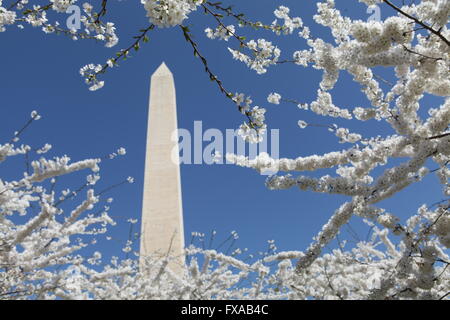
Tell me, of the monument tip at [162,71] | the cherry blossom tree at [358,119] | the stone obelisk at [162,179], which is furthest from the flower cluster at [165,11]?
the monument tip at [162,71]

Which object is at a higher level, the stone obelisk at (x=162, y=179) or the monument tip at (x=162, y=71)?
the monument tip at (x=162, y=71)

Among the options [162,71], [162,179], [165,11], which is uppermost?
[162,71]

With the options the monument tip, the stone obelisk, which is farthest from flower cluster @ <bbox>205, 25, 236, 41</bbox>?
the monument tip

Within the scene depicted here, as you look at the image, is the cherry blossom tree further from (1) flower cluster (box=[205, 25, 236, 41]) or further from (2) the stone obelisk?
(2) the stone obelisk

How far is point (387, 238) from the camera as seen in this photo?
9.00 m

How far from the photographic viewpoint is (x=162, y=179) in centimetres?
1352

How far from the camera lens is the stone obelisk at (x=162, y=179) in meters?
12.6

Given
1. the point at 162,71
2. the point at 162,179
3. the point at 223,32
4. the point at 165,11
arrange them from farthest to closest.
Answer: the point at 162,71 < the point at 162,179 < the point at 223,32 < the point at 165,11

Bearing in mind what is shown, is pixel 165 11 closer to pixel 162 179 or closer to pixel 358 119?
pixel 358 119

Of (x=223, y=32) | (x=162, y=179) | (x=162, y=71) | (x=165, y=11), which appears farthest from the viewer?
(x=162, y=71)

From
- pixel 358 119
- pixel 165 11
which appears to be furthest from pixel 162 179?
pixel 165 11

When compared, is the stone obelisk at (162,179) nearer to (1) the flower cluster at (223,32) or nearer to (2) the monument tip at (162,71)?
(2) the monument tip at (162,71)

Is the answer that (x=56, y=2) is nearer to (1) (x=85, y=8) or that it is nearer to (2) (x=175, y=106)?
(1) (x=85, y=8)

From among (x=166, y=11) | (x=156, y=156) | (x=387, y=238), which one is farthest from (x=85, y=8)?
(x=156, y=156)
